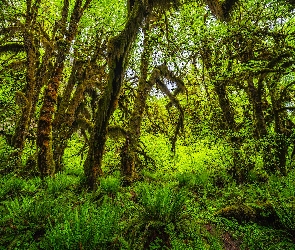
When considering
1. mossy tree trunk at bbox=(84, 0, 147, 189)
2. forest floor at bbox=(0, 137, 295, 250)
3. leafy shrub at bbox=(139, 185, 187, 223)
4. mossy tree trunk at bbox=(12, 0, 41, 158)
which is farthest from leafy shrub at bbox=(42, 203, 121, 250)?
mossy tree trunk at bbox=(12, 0, 41, 158)

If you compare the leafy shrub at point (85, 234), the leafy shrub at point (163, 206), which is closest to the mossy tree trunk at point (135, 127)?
the leafy shrub at point (163, 206)

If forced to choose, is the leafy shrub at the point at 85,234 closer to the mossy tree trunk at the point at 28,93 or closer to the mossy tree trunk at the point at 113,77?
the mossy tree trunk at the point at 113,77

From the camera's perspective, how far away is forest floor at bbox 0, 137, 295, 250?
4.07 m

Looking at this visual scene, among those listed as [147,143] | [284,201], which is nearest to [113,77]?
[284,201]

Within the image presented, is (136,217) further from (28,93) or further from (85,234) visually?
(28,93)

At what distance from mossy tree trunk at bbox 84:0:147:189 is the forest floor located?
0.84m

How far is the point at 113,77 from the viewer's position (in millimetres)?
5934

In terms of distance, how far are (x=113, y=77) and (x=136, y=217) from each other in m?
2.86

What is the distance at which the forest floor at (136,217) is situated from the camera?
407cm

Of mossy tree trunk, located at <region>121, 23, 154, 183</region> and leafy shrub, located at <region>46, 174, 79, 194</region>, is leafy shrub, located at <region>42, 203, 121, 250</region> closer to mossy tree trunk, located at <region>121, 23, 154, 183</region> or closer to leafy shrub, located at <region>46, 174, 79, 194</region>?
leafy shrub, located at <region>46, 174, 79, 194</region>

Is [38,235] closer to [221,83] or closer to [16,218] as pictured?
[16,218]

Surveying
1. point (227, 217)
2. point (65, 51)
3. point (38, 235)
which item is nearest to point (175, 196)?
point (227, 217)

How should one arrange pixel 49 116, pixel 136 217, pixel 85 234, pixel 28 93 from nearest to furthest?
pixel 85 234
pixel 136 217
pixel 49 116
pixel 28 93

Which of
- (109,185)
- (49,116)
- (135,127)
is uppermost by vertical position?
(49,116)
